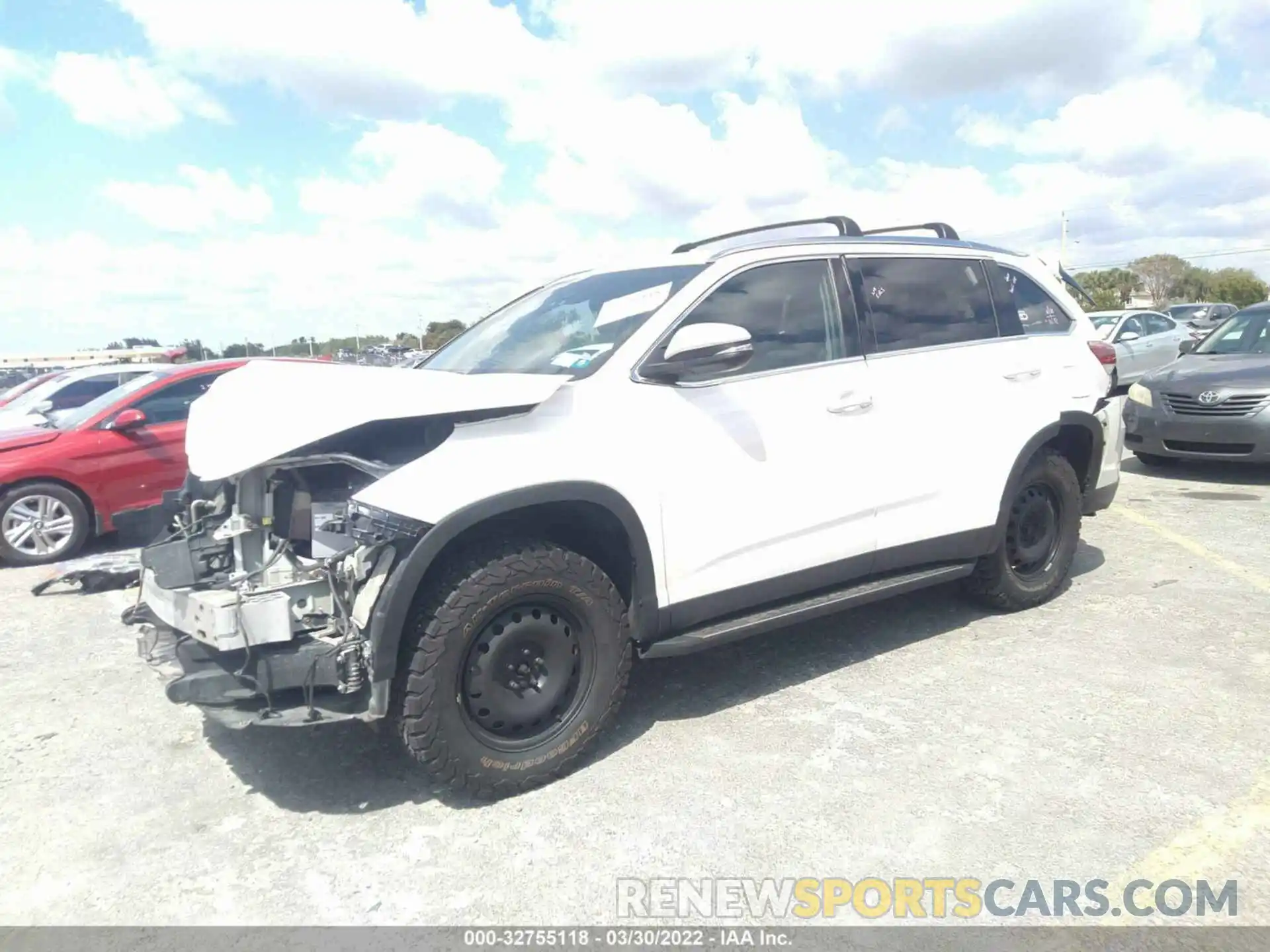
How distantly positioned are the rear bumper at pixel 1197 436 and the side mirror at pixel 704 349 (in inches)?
264

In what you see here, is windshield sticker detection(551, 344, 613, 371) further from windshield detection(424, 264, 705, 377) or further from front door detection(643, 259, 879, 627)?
front door detection(643, 259, 879, 627)

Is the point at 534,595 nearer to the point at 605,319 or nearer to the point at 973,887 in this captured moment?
the point at 605,319

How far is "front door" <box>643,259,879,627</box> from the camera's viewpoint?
354 cm

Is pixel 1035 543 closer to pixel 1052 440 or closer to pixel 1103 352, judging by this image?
pixel 1052 440

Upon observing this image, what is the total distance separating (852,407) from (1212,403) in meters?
6.04

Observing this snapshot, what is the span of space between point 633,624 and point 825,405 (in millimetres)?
1265

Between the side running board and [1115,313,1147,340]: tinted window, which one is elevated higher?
[1115,313,1147,340]: tinted window

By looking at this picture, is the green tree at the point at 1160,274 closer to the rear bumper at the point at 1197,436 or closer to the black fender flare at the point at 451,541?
the rear bumper at the point at 1197,436

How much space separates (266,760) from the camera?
3619 mm

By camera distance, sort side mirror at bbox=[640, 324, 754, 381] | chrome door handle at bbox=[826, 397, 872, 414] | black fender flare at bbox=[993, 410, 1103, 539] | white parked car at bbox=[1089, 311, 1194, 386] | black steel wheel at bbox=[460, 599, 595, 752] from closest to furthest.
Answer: black steel wheel at bbox=[460, 599, 595, 752] < side mirror at bbox=[640, 324, 754, 381] < chrome door handle at bbox=[826, 397, 872, 414] < black fender flare at bbox=[993, 410, 1103, 539] < white parked car at bbox=[1089, 311, 1194, 386]

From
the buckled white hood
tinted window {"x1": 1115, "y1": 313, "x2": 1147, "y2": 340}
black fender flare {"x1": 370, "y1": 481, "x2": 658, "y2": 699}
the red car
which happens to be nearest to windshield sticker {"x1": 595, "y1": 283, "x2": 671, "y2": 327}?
the buckled white hood

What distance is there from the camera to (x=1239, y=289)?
71312mm

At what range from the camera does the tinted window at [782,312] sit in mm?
3789

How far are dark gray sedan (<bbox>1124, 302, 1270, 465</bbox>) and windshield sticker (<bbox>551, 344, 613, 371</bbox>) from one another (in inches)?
277
